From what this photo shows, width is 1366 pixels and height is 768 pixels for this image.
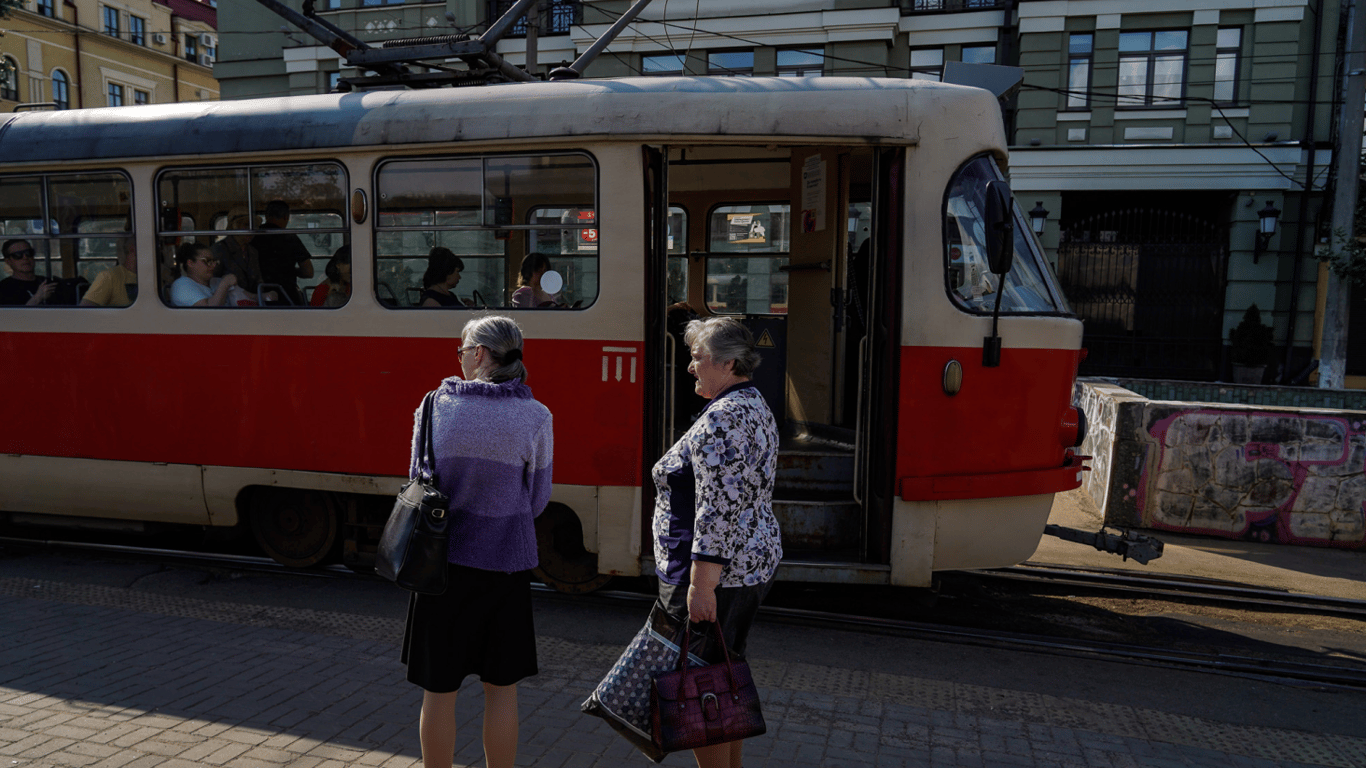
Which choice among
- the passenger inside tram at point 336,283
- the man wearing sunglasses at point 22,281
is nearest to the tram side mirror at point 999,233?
the passenger inside tram at point 336,283

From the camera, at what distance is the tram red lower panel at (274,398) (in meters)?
5.30

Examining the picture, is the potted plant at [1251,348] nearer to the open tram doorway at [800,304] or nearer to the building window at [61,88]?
the open tram doorway at [800,304]

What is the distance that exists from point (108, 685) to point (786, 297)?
184 inches

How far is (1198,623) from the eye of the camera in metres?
5.77

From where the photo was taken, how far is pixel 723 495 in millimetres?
2867

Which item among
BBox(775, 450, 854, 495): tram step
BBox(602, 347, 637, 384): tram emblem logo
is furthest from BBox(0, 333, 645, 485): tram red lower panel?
BBox(775, 450, 854, 495): tram step

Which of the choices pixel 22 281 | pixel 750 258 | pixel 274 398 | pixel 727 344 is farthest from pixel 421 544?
A: pixel 22 281

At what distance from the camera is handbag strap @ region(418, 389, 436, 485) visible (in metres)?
3.03

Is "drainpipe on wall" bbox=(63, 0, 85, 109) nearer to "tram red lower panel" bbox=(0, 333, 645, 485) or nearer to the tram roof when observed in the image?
"tram red lower panel" bbox=(0, 333, 645, 485)

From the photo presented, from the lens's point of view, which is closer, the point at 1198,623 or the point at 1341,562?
→ the point at 1198,623

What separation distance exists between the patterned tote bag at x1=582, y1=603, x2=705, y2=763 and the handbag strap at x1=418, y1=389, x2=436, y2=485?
84 cm

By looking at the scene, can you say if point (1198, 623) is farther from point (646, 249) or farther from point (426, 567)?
point (426, 567)

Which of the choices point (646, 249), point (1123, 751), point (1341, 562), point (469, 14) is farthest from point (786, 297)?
point (469, 14)

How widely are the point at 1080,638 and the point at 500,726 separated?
3685mm
